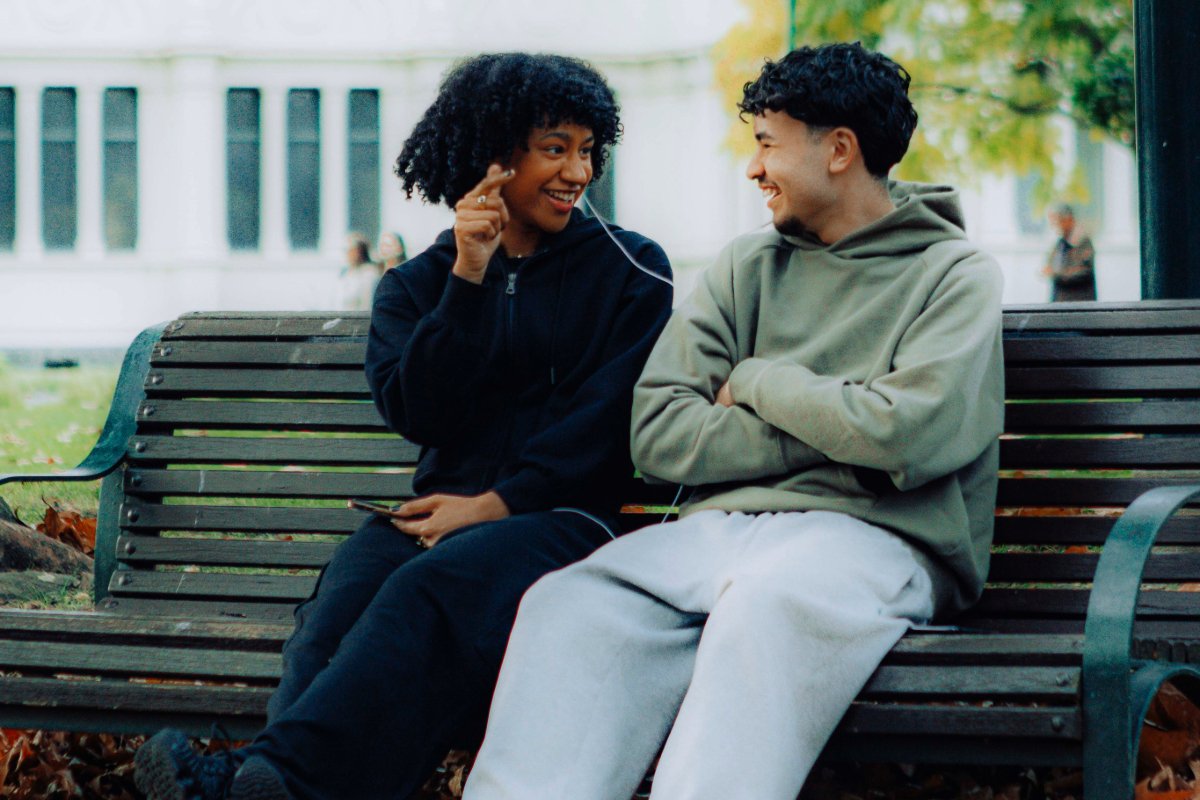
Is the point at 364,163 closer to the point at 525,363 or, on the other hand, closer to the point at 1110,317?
the point at 525,363

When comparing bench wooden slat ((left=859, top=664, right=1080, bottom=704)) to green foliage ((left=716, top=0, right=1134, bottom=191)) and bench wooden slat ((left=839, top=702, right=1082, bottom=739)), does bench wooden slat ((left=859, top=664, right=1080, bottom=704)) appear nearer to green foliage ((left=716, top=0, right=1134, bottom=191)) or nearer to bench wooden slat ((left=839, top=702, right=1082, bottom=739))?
bench wooden slat ((left=839, top=702, right=1082, bottom=739))

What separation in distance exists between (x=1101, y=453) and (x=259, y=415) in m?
1.94

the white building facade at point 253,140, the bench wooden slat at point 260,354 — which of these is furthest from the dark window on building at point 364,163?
the bench wooden slat at point 260,354

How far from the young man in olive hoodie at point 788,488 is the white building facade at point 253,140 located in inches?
931

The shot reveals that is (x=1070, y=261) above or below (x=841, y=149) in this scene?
above

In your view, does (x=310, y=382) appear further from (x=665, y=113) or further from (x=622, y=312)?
(x=665, y=113)

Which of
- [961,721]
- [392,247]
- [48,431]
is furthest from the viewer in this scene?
[392,247]

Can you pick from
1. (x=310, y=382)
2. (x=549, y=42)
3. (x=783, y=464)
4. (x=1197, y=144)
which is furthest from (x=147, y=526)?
(x=549, y=42)

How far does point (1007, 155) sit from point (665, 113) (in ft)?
40.7

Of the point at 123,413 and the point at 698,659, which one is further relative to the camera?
the point at 123,413

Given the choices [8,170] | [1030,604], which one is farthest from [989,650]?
[8,170]

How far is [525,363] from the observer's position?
141 inches

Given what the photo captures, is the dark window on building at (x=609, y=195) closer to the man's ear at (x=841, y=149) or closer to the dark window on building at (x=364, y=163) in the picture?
the dark window on building at (x=364, y=163)

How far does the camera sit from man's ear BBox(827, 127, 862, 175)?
11.2 ft
